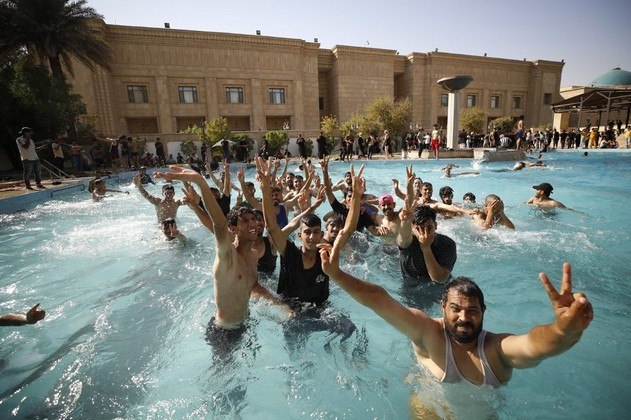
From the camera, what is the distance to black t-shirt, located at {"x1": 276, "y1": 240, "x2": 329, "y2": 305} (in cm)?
326

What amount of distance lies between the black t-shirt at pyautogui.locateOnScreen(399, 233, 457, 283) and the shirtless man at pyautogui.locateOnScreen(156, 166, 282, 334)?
171cm

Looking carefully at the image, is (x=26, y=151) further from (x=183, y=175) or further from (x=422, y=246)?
(x=422, y=246)

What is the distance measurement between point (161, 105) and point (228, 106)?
20.1 ft

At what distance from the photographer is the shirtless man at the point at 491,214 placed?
619 cm

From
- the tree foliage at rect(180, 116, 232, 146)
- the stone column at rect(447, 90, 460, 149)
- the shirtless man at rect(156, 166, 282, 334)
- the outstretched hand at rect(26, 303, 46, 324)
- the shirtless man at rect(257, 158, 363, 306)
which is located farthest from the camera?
the tree foliage at rect(180, 116, 232, 146)

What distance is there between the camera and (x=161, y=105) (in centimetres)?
3116

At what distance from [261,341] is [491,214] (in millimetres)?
4906

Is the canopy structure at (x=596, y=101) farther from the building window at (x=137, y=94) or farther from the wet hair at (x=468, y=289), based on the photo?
the building window at (x=137, y=94)

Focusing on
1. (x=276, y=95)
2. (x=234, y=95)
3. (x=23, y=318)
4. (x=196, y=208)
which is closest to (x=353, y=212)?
(x=196, y=208)

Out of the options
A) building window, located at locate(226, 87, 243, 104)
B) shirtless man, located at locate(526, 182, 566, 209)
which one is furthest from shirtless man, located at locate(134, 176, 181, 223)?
building window, located at locate(226, 87, 243, 104)

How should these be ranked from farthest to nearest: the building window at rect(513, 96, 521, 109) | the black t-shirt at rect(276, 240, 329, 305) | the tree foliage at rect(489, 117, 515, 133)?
the building window at rect(513, 96, 521, 109) → the tree foliage at rect(489, 117, 515, 133) → the black t-shirt at rect(276, 240, 329, 305)

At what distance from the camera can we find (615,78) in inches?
1961

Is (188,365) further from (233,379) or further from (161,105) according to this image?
(161,105)

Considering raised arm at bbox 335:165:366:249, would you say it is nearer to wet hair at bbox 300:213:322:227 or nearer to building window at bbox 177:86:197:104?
wet hair at bbox 300:213:322:227
